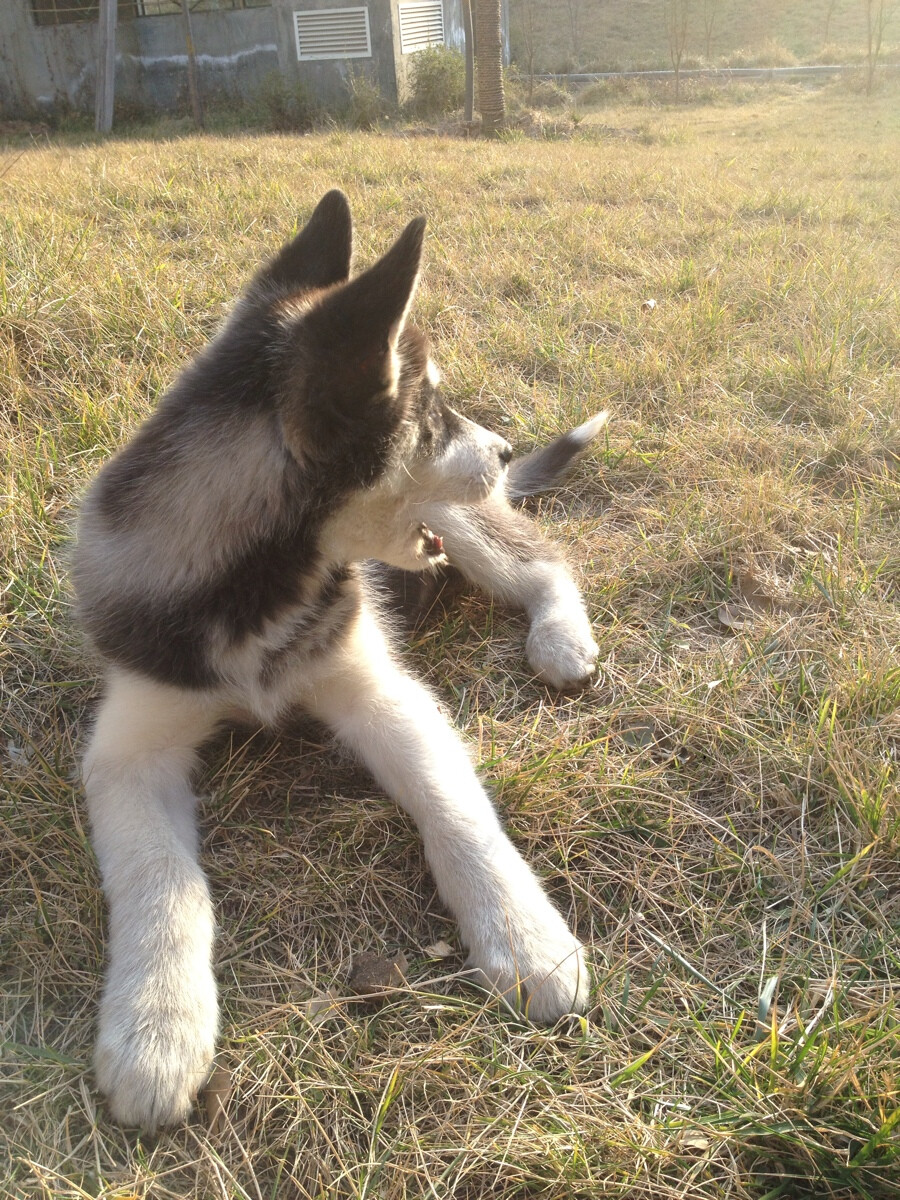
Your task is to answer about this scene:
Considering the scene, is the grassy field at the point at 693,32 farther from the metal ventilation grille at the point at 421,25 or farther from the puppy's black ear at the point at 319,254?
the puppy's black ear at the point at 319,254

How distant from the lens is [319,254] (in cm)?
220

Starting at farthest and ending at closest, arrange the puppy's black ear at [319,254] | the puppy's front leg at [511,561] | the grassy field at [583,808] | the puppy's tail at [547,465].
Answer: the puppy's tail at [547,465] → the puppy's front leg at [511,561] → the puppy's black ear at [319,254] → the grassy field at [583,808]

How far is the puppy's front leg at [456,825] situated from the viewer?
169 centimetres

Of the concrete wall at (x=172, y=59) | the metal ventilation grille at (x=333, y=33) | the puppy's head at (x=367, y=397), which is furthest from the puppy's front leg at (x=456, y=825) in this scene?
the metal ventilation grille at (x=333, y=33)

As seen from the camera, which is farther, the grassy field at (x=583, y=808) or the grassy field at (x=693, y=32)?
the grassy field at (x=693, y=32)

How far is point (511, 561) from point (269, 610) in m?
1.09

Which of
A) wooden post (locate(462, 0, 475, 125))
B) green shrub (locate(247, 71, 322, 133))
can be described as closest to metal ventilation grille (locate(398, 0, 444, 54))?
green shrub (locate(247, 71, 322, 133))

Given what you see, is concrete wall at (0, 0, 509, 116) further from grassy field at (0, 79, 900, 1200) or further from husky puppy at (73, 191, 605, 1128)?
husky puppy at (73, 191, 605, 1128)

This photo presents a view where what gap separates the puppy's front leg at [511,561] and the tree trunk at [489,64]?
10720mm

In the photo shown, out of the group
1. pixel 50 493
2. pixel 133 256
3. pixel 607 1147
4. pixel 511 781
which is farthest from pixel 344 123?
pixel 607 1147

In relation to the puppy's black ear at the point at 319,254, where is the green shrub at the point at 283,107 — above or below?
above

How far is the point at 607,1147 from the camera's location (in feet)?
4.60

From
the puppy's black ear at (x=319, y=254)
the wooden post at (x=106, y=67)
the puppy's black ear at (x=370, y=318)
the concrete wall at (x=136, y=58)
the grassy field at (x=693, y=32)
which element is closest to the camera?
the puppy's black ear at (x=370, y=318)

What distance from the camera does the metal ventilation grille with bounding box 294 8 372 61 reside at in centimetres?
1439
